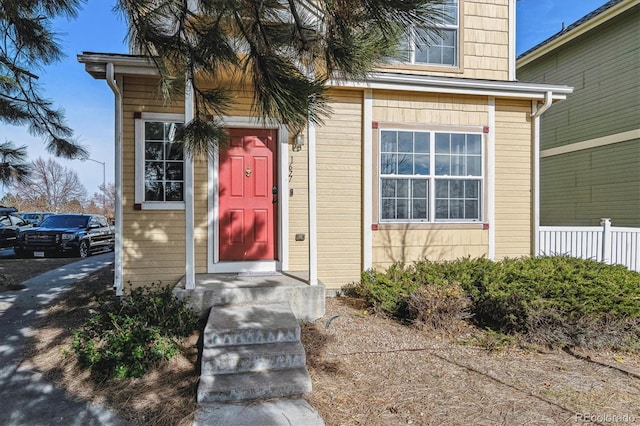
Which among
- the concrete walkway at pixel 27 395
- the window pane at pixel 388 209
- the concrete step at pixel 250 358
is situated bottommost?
the concrete walkway at pixel 27 395

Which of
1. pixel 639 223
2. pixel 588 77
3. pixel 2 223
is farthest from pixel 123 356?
pixel 2 223

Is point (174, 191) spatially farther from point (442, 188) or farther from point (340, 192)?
point (442, 188)

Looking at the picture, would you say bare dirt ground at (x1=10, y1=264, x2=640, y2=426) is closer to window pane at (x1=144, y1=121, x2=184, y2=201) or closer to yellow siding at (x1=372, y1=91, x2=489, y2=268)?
yellow siding at (x1=372, y1=91, x2=489, y2=268)

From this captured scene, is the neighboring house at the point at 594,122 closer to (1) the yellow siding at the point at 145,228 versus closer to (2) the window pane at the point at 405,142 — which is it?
(2) the window pane at the point at 405,142

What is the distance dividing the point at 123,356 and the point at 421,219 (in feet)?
14.9

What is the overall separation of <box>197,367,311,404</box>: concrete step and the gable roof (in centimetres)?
1045

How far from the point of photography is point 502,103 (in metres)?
6.29

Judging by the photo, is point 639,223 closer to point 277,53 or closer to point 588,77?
point 588,77

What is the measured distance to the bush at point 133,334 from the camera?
129 inches

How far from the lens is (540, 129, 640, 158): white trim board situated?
8.32 meters

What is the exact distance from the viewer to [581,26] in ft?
30.4

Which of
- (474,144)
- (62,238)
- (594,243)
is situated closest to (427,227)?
(474,144)

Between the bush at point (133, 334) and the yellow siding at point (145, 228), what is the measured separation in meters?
0.85

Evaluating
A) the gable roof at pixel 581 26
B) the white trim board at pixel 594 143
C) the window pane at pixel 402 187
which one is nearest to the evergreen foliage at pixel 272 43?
the window pane at pixel 402 187
